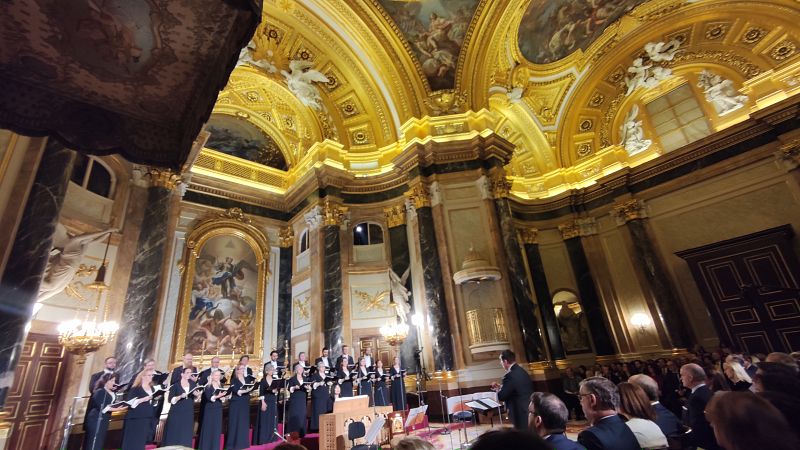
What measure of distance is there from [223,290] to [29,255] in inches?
281

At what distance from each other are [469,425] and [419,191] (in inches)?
229

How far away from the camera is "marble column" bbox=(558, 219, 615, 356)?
12.5 metres

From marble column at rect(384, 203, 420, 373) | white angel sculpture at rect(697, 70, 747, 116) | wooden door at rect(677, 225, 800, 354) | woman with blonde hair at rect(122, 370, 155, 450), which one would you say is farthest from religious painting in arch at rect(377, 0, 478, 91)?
woman with blonde hair at rect(122, 370, 155, 450)

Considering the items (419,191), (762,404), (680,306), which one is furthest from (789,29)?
(762,404)

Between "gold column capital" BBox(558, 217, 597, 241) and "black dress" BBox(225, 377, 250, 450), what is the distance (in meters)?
11.8

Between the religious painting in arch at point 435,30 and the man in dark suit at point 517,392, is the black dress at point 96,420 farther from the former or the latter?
the religious painting in arch at point 435,30

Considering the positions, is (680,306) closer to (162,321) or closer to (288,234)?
(288,234)

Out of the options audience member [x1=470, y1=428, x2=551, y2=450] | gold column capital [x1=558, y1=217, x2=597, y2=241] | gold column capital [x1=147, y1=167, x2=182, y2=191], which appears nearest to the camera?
audience member [x1=470, y1=428, x2=551, y2=450]

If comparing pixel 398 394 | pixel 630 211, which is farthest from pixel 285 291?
pixel 630 211

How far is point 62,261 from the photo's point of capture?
657 cm

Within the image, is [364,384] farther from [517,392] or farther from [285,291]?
[285,291]

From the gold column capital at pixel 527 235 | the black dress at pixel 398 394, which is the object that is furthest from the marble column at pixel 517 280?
the gold column capital at pixel 527 235

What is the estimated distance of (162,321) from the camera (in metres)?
9.88

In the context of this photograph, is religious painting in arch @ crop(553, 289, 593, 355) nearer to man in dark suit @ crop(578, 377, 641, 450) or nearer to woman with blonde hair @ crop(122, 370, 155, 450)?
man in dark suit @ crop(578, 377, 641, 450)
